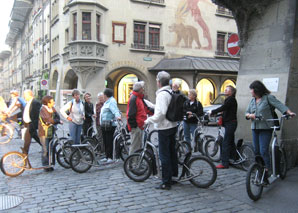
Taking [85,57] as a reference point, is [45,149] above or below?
below

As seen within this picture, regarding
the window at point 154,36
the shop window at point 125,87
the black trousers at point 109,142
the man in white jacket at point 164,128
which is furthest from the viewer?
the shop window at point 125,87

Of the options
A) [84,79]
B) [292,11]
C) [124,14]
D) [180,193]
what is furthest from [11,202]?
[124,14]

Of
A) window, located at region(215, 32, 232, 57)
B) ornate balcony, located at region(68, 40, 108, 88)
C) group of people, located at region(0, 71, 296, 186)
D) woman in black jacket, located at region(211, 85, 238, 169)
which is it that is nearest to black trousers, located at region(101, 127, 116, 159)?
group of people, located at region(0, 71, 296, 186)

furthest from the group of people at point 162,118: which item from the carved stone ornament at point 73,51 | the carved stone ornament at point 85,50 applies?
the carved stone ornament at point 73,51

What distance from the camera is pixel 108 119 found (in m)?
6.52

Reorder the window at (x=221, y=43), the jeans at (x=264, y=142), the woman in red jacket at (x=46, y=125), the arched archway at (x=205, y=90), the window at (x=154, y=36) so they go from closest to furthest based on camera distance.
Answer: the jeans at (x=264, y=142) → the woman in red jacket at (x=46, y=125) → the window at (x=154, y=36) → the arched archway at (x=205, y=90) → the window at (x=221, y=43)

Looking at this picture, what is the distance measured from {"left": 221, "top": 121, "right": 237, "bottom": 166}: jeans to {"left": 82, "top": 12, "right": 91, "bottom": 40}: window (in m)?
15.2

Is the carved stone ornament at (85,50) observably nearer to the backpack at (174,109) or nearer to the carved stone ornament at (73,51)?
the carved stone ornament at (73,51)

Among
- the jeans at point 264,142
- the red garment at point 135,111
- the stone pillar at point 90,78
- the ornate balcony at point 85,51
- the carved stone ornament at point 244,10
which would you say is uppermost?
the ornate balcony at point 85,51

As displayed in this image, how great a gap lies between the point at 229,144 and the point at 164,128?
76.2 inches

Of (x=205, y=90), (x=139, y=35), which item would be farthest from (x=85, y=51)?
(x=205, y=90)

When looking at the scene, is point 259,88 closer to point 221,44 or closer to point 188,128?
point 188,128

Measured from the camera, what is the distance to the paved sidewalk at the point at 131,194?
396 centimetres

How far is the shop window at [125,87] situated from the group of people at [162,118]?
15677mm
